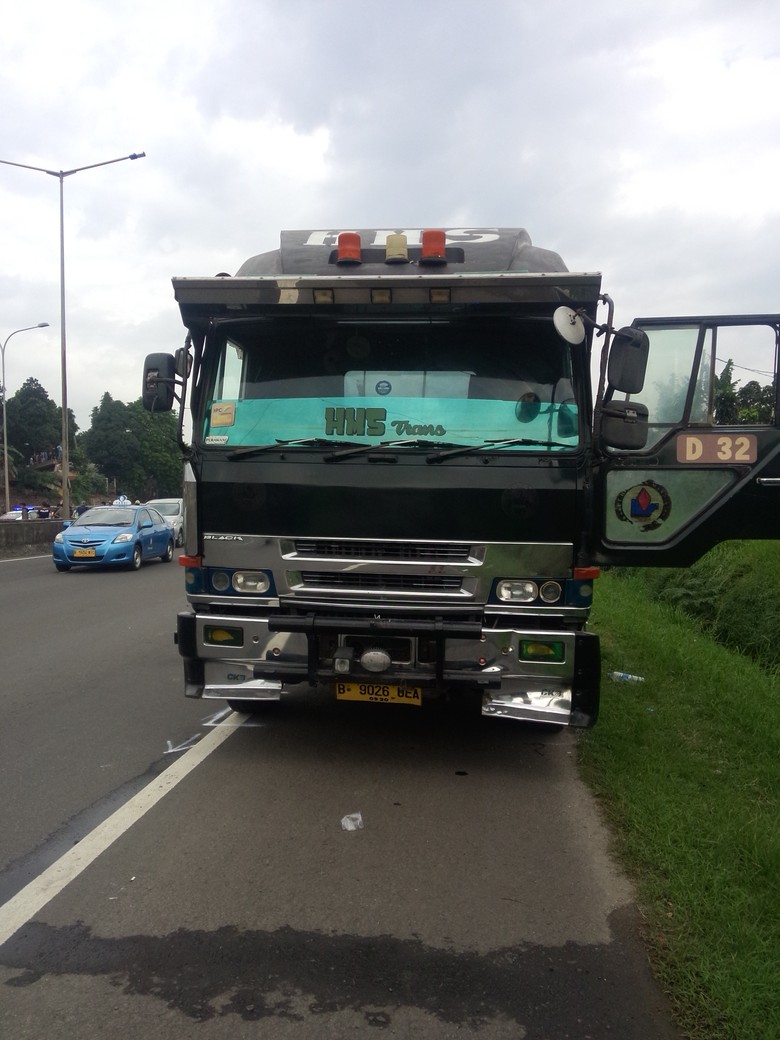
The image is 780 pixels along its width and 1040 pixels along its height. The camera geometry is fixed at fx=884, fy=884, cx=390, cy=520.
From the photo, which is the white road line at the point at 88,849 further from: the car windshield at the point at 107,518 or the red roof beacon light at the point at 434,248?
the car windshield at the point at 107,518

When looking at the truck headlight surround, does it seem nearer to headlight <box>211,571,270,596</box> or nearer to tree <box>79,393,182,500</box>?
headlight <box>211,571,270,596</box>

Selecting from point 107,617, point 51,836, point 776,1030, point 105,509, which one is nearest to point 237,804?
point 51,836

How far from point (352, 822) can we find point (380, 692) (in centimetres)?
90

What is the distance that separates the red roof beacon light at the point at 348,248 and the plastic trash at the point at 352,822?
322cm

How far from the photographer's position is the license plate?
17.0 feet

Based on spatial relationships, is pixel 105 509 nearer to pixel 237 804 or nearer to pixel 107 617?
pixel 107 617

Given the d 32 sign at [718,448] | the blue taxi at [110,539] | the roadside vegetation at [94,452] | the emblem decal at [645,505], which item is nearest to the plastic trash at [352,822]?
the emblem decal at [645,505]

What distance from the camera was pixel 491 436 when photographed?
199 inches

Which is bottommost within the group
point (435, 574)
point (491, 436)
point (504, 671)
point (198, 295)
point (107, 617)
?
point (107, 617)

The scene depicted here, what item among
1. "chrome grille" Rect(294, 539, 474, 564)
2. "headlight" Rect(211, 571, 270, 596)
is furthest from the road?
"chrome grille" Rect(294, 539, 474, 564)

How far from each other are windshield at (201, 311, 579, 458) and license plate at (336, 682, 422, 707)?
142cm

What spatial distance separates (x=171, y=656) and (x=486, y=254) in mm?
5481

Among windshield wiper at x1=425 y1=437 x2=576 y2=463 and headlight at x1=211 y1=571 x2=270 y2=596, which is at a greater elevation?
windshield wiper at x1=425 y1=437 x2=576 y2=463

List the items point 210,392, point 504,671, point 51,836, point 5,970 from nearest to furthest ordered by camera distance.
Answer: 1. point 5,970
2. point 51,836
3. point 504,671
4. point 210,392
